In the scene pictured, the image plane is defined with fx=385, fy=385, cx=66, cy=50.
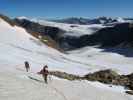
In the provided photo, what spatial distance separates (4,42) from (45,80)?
3338 centimetres

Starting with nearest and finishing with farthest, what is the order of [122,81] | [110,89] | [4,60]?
[110,89], [122,81], [4,60]

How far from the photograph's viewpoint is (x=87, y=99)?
109 ft

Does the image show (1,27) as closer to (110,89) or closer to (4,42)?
(4,42)

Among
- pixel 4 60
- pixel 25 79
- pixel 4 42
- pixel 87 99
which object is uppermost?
pixel 4 42

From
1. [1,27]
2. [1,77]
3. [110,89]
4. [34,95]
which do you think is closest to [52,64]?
[1,27]

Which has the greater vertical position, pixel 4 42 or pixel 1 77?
pixel 4 42

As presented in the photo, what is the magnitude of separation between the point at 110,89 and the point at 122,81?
6286 mm

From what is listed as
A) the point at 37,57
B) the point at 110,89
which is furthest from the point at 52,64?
the point at 110,89

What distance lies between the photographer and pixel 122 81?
46406 mm

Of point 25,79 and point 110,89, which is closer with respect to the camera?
point 25,79

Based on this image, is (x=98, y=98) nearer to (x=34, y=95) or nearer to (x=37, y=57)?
(x=34, y=95)

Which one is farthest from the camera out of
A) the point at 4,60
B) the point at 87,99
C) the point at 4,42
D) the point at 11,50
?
the point at 4,42

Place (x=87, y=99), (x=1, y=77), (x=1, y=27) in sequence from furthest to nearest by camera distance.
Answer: (x=1, y=27), (x=1, y=77), (x=87, y=99)

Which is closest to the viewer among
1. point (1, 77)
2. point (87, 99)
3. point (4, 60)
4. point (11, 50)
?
point (87, 99)
